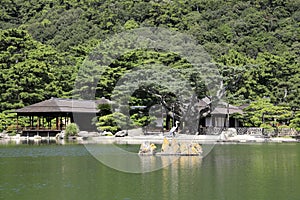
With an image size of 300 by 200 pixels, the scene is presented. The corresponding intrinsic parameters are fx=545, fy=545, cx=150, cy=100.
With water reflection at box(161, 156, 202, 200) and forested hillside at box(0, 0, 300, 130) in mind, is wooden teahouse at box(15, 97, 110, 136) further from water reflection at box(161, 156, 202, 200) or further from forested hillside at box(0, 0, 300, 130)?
water reflection at box(161, 156, 202, 200)

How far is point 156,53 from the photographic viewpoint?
1161 inches

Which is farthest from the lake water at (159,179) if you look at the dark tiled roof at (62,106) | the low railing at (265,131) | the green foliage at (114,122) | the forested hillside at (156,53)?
the forested hillside at (156,53)

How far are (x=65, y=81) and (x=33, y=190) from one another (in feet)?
77.5

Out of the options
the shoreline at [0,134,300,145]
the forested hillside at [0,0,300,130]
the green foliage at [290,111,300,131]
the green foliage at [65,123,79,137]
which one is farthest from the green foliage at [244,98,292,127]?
the green foliage at [65,123,79,137]

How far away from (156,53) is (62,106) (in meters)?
5.78

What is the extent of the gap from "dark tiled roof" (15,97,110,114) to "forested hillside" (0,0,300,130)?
1132mm

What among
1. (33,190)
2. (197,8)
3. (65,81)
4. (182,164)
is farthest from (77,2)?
(33,190)

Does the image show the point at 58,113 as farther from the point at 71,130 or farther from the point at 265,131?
the point at 265,131

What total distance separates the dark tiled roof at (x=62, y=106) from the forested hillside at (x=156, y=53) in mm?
1132

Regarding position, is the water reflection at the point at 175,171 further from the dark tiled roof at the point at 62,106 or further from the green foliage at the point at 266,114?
the dark tiled roof at the point at 62,106

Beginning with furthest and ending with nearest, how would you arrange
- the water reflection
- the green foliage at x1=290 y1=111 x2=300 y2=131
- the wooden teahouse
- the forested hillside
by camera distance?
the forested hillside < the wooden teahouse < the green foliage at x1=290 y1=111 x2=300 y2=131 < the water reflection

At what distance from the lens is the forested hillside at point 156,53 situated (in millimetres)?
29531

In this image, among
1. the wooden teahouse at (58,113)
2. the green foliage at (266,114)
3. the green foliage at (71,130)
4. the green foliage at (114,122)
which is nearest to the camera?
the green foliage at (266,114)

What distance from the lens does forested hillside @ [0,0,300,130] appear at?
1163 inches
